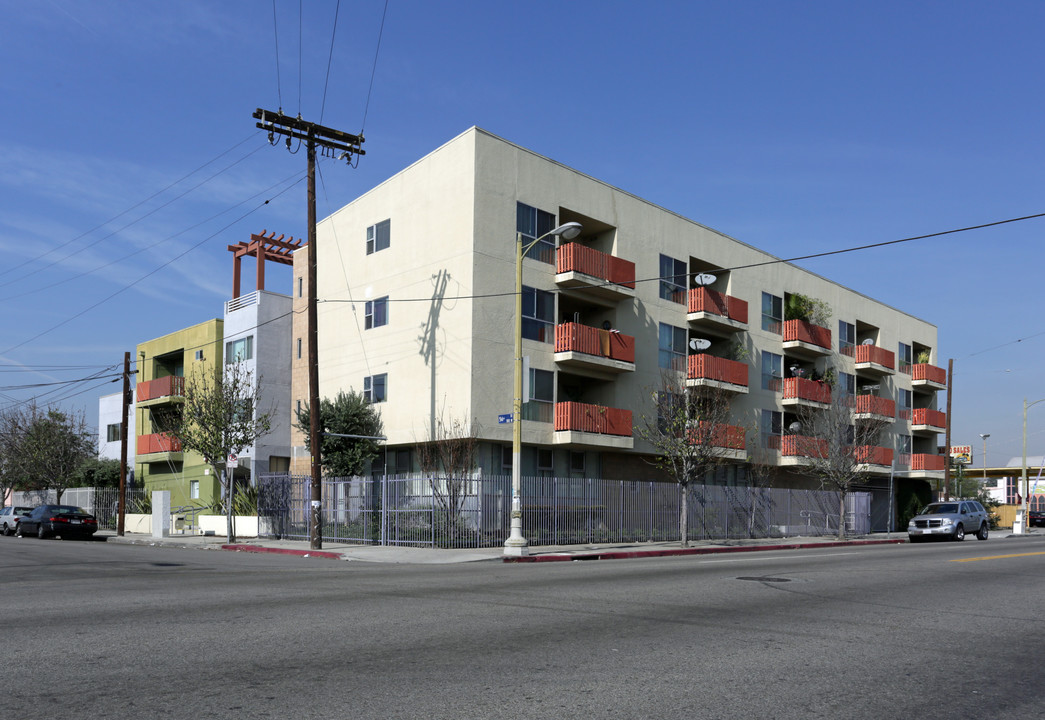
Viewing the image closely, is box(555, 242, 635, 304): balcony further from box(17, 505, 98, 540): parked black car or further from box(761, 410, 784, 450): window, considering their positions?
box(17, 505, 98, 540): parked black car

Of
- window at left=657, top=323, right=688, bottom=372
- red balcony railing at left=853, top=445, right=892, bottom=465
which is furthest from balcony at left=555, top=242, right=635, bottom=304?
red balcony railing at left=853, top=445, right=892, bottom=465

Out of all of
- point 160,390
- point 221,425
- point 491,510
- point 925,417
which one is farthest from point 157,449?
point 925,417

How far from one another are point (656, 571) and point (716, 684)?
1065cm

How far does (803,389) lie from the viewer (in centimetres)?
4306

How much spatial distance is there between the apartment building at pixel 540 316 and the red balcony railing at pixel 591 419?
0.06m

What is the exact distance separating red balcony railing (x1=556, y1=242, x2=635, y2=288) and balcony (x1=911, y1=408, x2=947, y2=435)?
28.7 metres

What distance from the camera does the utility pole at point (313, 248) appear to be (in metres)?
26.5

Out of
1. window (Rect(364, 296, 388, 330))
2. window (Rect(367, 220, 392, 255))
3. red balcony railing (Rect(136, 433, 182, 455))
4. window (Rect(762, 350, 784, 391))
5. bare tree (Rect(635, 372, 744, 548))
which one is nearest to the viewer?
bare tree (Rect(635, 372, 744, 548))

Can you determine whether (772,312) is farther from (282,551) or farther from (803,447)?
(282,551)

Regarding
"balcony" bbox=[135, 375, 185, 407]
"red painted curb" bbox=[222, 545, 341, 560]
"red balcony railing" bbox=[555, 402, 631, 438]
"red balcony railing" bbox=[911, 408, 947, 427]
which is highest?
"balcony" bbox=[135, 375, 185, 407]

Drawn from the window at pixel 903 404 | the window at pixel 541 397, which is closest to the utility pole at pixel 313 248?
the window at pixel 541 397

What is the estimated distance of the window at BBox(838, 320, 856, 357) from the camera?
48625mm

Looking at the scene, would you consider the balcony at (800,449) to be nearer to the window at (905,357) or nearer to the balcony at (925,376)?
the window at (905,357)

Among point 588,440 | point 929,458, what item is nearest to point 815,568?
point 588,440
